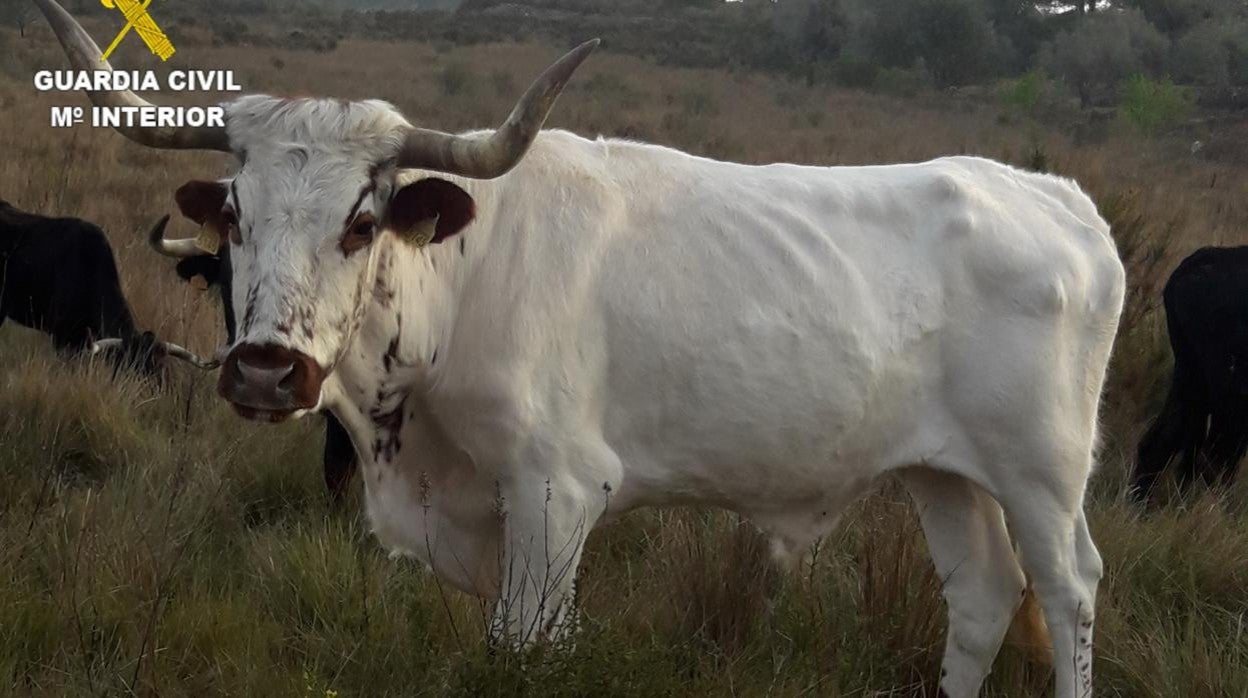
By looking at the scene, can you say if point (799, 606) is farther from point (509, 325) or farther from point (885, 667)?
point (509, 325)

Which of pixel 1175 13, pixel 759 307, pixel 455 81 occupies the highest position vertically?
pixel 1175 13

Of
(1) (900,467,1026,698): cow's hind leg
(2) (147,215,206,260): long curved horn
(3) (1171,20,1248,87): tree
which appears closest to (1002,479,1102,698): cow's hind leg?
→ (1) (900,467,1026,698): cow's hind leg

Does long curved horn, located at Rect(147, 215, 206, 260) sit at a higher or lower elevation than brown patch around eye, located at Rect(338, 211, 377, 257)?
lower

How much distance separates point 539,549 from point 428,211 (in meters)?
1.00

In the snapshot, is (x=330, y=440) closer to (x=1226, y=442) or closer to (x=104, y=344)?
(x=104, y=344)

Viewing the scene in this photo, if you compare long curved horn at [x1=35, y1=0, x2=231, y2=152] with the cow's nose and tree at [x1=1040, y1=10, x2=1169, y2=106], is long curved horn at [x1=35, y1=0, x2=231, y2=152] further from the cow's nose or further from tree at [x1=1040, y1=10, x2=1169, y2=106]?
tree at [x1=1040, y1=10, x2=1169, y2=106]

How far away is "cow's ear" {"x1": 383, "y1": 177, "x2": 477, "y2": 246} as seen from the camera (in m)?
3.46

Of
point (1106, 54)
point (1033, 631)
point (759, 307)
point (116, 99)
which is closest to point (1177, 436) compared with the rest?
point (1033, 631)

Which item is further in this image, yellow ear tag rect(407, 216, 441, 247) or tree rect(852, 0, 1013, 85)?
tree rect(852, 0, 1013, 85)

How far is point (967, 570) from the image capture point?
4.47 m

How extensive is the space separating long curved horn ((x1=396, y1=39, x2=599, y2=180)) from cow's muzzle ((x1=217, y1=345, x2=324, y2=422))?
695 millimetres

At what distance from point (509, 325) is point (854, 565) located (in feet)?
6.28

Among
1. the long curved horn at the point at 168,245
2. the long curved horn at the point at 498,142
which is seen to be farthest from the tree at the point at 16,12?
the long curved horn at the point at 498,142

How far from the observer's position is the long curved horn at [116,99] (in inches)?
139
